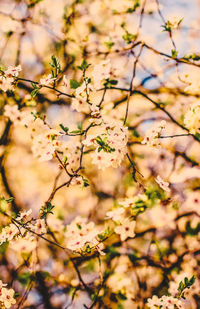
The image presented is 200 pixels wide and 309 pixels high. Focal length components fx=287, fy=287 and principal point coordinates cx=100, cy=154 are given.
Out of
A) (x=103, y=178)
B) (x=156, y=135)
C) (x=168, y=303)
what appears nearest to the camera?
(x=156, y=135)

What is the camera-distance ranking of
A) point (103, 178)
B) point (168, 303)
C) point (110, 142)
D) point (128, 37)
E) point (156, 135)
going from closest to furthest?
point (110, 142)
point (156, 135)
point (168, 303)
point (128, 37)
point (103, 178)

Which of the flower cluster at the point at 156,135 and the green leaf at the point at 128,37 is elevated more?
the green leaf at the point at 128,37

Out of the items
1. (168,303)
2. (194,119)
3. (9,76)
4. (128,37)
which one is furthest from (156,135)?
(128,37)

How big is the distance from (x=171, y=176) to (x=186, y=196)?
0.68 ft

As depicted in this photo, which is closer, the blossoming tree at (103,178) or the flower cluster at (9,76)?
the flower cluster at (9,76)

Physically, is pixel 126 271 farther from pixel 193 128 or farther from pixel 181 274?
pixel 193 128

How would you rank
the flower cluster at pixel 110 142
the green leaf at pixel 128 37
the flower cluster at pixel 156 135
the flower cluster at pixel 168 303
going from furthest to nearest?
1. the green leaf at pixel 128 37
2. the flower cluster at pixel 168 303
3. the flower cluster at pixel 156 135
4. the flower cluster at pixel 110 142

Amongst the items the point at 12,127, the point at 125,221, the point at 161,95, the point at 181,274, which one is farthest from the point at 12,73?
the point at 181,274

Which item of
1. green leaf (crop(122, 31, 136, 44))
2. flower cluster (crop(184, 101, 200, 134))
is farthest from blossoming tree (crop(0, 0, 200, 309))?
flower cluster (crop(184, 101, 200, 134))

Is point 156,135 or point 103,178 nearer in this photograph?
point 156,135

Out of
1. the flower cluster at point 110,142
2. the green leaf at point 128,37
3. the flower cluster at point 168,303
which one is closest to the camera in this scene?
the flower cluster at point 110,142

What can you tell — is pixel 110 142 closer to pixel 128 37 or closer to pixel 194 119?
pixel 194 119

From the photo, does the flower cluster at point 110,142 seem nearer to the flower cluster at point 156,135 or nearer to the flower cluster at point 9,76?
the flower cluster at point 156,135

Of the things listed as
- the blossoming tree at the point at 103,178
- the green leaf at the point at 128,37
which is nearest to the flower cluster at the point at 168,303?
the blossoming tree at the point at 103,178
